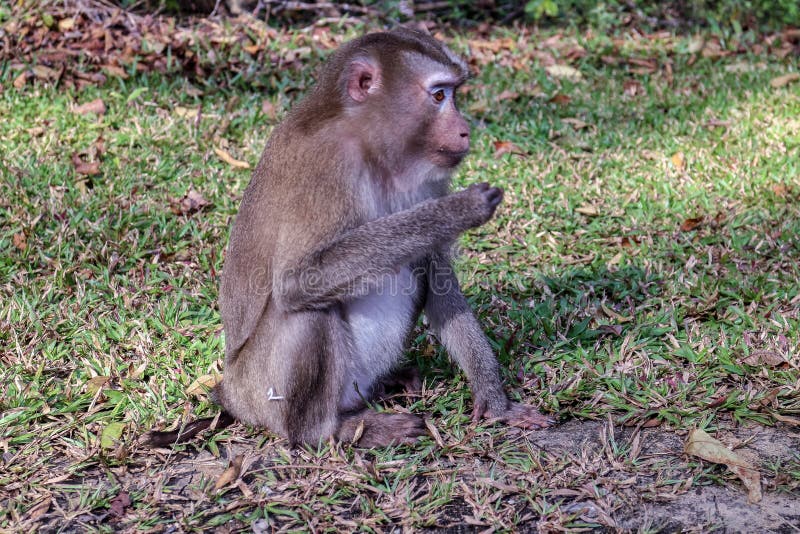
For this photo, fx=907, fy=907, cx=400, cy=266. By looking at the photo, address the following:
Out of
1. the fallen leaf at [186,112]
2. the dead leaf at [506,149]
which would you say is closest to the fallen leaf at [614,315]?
the dead leaf at [506,149]

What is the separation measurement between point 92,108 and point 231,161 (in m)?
1.32

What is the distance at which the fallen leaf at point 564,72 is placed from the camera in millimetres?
8148

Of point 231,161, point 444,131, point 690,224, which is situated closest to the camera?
point 444,131

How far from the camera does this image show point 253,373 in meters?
3.75

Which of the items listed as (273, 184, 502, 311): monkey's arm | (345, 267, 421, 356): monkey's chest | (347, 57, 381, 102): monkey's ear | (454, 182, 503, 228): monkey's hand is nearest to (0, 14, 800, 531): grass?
(345, 267, 421, 356): monkey's chest

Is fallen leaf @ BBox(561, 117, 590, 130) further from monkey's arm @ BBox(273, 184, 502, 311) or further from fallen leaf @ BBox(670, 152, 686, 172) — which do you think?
monkey's arm @ BBox(273, 184, 502, 311)

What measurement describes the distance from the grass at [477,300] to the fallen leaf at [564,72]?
93mm

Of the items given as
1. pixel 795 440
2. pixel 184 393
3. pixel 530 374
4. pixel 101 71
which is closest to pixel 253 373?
pixel 184 393

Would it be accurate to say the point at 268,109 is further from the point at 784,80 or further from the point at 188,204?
the point at 784,80

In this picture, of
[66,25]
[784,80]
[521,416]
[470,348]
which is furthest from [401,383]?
[784,80]

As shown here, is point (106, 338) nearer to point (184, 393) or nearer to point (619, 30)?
point (184, 393)

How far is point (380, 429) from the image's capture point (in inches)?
149

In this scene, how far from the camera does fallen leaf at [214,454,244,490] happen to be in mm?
3501

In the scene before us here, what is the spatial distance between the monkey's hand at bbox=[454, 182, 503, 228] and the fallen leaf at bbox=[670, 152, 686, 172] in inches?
130
